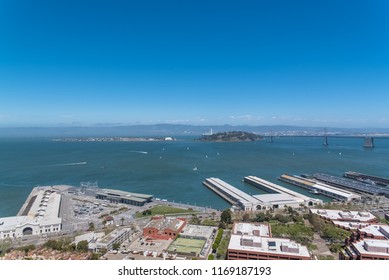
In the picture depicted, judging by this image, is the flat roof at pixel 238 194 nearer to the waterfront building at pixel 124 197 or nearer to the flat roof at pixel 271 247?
the waterfront building at pixel 124 197

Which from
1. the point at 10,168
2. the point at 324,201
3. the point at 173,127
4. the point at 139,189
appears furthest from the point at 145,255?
the point at 173,127

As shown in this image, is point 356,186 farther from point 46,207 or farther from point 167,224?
point 46,207

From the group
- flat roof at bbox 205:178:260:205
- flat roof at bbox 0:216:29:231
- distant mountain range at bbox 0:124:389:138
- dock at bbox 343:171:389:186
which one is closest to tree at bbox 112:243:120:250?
flat roof at bbox 0:216:29:231

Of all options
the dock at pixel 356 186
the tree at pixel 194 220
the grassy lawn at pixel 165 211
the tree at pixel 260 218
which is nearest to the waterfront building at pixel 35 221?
the grassy lawn at pixel 165 211

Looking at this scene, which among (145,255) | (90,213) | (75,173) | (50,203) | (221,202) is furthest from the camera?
(75,173)

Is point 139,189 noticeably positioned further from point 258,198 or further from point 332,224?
point 332,224

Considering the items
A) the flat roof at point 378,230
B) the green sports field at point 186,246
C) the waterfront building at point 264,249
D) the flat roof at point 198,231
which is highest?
the waterfront building at point 264,249

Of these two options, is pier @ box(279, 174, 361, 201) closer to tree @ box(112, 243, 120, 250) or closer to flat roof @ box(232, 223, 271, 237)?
flat roof @ box(232, 223, 271, 237)
